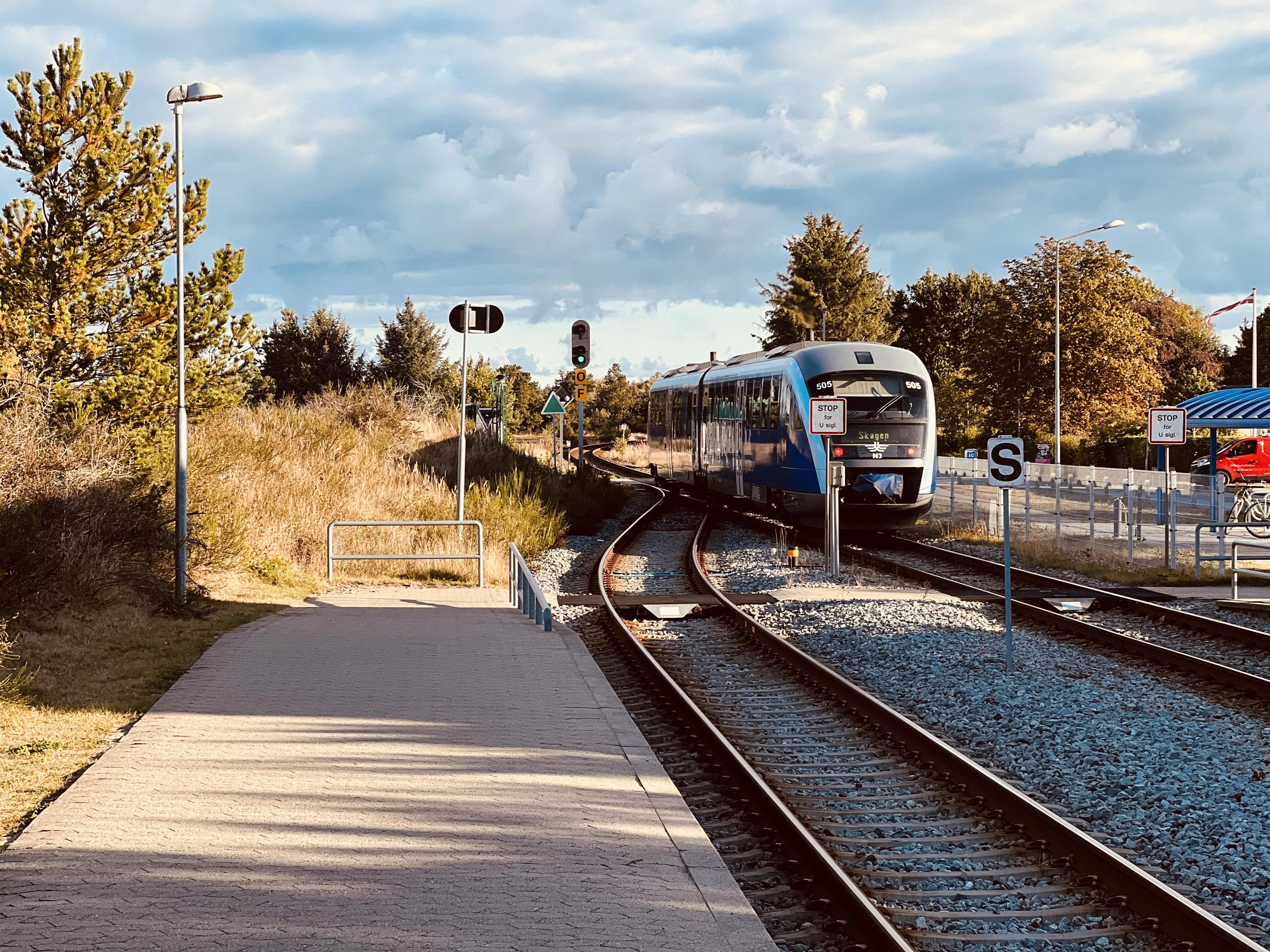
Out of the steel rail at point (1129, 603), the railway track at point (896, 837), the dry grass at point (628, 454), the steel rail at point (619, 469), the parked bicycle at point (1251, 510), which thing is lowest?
the railway track at point (896, 837)

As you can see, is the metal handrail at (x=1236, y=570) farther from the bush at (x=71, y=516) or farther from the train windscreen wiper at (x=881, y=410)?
the bush at (x=71, y=516)

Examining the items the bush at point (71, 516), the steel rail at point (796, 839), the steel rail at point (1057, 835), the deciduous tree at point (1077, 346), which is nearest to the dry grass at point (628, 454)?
the deciduous tree at point (1077, 346)

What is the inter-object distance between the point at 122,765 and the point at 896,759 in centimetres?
499

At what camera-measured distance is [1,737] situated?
8859 mm

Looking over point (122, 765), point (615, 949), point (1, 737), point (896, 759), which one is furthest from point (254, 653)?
point (615, 949)

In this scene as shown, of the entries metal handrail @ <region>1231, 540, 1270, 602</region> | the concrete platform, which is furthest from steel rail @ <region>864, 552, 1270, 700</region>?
the concrete platform

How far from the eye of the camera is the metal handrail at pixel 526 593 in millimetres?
14062

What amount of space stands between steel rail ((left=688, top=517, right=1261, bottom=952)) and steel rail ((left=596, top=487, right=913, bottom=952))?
1189 mm

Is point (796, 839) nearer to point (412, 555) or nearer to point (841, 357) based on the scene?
point (412, 555)

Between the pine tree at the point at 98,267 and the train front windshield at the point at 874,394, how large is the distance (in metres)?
9.66

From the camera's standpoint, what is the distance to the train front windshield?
72.7ft

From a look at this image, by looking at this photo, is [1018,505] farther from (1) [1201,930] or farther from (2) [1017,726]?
(1) [1201,930]

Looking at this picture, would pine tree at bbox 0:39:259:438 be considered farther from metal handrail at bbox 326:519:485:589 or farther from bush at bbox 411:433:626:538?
bush at bbox 411:433:626:538

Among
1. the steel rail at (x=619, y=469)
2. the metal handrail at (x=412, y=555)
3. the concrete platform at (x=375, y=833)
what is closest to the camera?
the concrete platform at (x=375, y=833)
